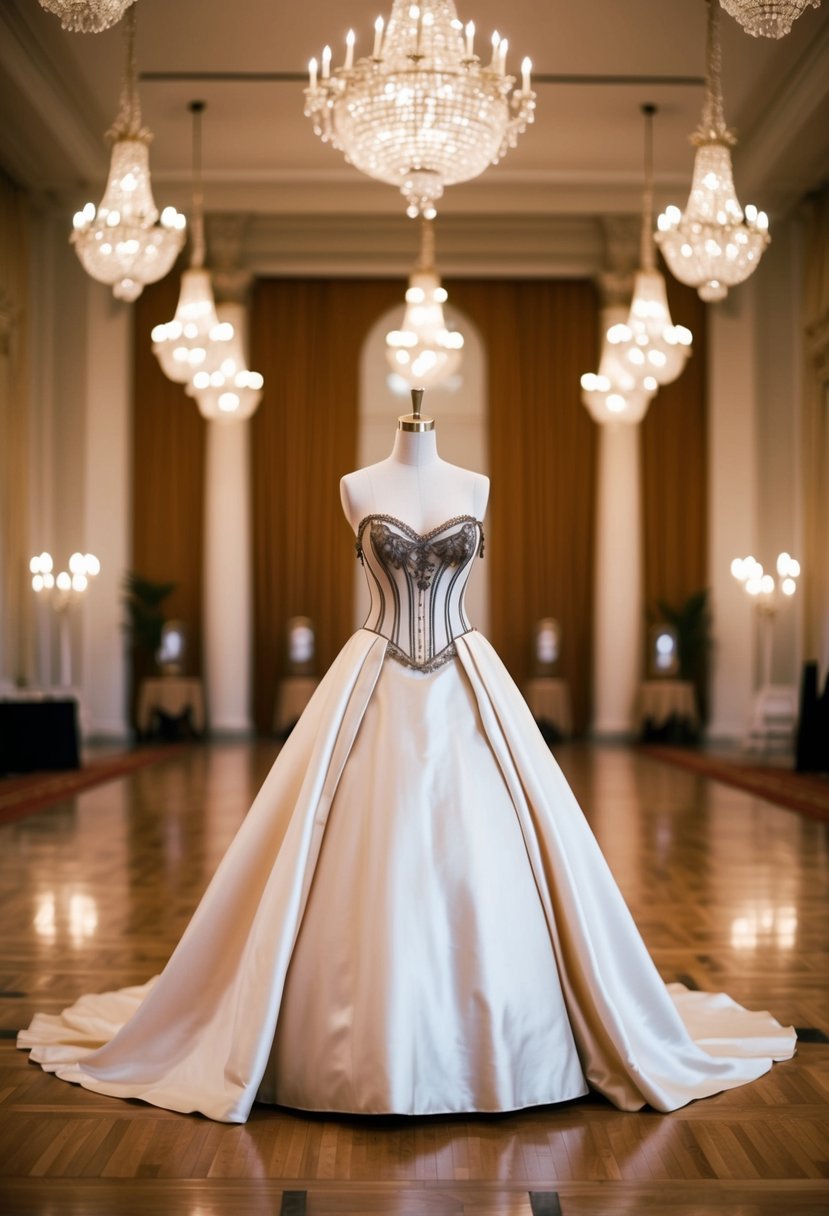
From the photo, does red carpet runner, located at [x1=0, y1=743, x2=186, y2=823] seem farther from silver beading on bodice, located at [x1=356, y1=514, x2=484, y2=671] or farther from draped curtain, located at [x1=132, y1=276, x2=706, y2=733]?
silver beading on bodice, located at [x1=356, y1=514, x2=484, y2=671]

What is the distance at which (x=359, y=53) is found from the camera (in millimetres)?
9641

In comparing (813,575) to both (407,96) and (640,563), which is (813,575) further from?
(407,96)

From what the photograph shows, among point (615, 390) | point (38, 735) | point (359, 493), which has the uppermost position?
point (615, 390)

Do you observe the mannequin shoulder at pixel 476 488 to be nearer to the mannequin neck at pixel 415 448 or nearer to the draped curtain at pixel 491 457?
the mannequin neck at pixel 415 448

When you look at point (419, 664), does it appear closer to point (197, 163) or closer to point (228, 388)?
point (228, 388)

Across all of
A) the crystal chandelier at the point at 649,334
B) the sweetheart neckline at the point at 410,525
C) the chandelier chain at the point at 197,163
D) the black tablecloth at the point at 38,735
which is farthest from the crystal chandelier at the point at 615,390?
the sweetheart neckline at the point at 410,525

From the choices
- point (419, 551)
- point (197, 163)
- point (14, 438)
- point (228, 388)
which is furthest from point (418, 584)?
point (197, 163)

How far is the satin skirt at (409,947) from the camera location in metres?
2.41

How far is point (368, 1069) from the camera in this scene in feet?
7.79

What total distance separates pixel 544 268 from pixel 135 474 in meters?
4.49

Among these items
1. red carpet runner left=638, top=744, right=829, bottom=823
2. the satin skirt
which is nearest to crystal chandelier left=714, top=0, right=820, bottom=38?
the satin skirt

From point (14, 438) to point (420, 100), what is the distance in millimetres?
6353

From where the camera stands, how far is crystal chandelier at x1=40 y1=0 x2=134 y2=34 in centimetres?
437

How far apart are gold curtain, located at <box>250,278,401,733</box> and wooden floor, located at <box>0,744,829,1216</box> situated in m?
7.97
